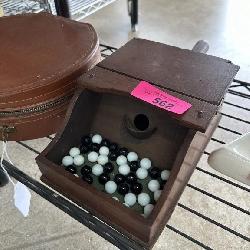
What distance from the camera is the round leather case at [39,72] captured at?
2.19ft

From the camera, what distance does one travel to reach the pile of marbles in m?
0.61

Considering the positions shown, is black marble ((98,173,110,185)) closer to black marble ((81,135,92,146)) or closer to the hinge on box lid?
black marble ((81,135,92,146))

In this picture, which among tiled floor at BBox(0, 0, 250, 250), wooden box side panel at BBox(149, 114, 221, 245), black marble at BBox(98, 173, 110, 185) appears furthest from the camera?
tiled floor at BBox(0, 0, 250, 250)

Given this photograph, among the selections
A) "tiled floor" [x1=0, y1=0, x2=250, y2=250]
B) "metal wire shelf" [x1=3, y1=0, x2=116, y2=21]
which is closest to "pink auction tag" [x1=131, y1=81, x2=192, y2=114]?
"tiled floor" [x1=0, y1=0, x2=250, y2=250]

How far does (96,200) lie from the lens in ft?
1.88

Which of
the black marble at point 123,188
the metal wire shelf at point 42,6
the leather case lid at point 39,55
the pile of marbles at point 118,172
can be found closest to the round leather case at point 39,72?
the leather case lid at point 39,55

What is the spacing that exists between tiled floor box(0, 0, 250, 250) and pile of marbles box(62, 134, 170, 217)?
43 cm

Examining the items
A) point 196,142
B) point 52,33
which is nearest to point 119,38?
point 52,33

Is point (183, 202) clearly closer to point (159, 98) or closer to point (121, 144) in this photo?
point (121, 144)

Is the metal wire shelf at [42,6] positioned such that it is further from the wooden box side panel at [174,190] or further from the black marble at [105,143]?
the wooden box side panel at [174,190]

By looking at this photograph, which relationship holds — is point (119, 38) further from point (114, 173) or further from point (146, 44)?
point (114, 173)

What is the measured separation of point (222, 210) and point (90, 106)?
0.60 meters

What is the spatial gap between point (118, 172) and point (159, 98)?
18 cm

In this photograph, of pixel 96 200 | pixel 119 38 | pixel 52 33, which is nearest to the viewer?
pixel 96 200
